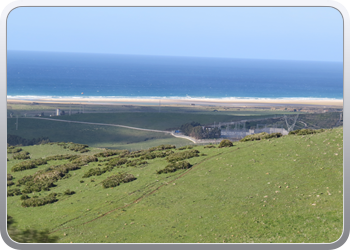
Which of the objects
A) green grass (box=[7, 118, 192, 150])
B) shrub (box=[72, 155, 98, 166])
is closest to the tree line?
green grass (box=[7, 118, 192, 150])

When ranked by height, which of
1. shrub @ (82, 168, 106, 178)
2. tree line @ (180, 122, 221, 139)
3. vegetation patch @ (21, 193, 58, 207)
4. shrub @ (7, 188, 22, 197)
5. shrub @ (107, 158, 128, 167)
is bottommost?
shrub @ (7, 188, 22, 197)

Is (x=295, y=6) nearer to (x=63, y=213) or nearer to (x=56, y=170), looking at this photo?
(x=63, y=213)

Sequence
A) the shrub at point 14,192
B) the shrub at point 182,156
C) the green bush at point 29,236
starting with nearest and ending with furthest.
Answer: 1. the green bush at point 29,236
2. the shrub at point 14,192
3. the shrub at point 182,156

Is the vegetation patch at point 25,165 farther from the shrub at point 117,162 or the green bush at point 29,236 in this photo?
the green bush at point 29,236

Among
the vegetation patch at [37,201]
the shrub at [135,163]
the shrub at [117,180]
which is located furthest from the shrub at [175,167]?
the vegetation patch at [37,201]

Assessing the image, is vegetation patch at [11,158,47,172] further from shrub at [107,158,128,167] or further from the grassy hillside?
shrub at [107,158,128,167]

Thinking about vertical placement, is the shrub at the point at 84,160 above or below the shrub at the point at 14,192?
above

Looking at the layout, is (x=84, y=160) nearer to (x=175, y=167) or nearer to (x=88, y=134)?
(x=175, y=167)

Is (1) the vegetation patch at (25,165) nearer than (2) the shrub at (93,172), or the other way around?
(2) the shrub at (93,172)
